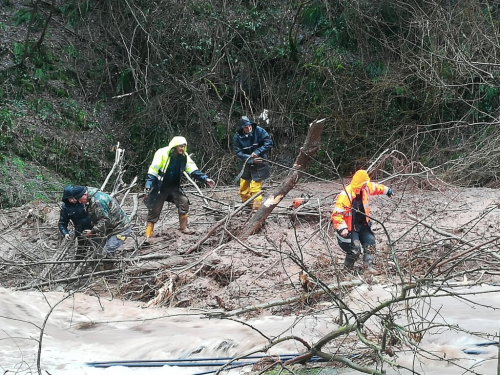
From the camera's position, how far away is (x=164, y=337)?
6.00m

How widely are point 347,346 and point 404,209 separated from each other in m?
6.21

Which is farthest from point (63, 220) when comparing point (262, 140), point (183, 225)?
point (262, 140)

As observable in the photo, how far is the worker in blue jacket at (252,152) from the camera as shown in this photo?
35.4 ft

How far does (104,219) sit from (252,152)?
9.24 feet

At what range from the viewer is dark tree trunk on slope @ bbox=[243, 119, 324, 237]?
28.6 ft

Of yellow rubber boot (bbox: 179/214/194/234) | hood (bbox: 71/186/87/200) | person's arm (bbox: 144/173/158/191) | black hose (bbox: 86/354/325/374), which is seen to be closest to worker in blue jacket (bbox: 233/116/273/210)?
yellow rubber boot (bbox: 179/214/194/234)

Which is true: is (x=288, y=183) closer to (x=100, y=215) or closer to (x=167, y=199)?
(x=167, y=199)

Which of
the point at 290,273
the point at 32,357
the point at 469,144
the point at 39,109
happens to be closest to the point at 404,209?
the point at 290,273

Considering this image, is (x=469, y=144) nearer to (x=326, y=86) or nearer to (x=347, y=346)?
(x=326, y=86)

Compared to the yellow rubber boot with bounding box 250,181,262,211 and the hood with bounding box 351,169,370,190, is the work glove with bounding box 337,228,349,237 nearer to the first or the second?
the hood with bounding box 351,169,370,190

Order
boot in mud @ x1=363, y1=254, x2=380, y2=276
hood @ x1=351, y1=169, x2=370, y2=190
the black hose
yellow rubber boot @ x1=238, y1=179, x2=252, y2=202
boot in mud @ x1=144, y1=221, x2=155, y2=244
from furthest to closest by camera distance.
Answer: yellow rubber boot @ x1=238, y1=179, x2=252, y2=202
boot in mud @ x1=144, y1=221, x2=155, y2=244
boot in mud @ x1=363, y1=254, x2=380, y2=276
hood @ x1=351, y1=169, x2=370, y2=190
the black hose

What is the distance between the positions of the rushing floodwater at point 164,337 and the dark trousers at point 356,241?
→ 119cm

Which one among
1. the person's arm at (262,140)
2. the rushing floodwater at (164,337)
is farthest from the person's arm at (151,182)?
the rushing floodwater at (164,337)

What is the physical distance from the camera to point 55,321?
22.5 feet
